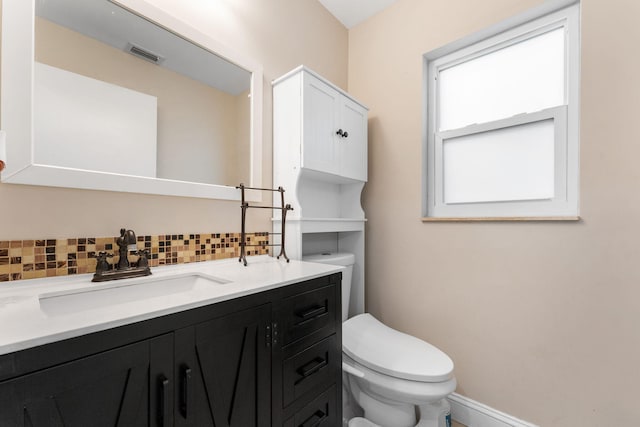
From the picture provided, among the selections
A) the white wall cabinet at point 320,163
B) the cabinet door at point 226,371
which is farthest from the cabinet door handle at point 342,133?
the cabinet door at point 226,371

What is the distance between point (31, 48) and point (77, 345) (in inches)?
37.5

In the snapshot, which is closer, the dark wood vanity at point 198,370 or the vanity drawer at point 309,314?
the dark wood vanity at point 198,370

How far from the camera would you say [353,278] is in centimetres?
186

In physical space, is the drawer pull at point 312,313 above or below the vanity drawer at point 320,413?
above

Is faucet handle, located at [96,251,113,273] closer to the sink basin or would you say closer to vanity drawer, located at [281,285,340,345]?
the sink basin

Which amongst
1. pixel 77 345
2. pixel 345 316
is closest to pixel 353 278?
pixel 345 316

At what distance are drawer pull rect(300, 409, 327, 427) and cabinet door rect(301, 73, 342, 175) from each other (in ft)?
3.58

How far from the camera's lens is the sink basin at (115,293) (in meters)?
0.77

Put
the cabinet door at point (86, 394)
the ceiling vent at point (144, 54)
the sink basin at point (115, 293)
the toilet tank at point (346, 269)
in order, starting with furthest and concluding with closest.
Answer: the toilet tank at point (346, 269)
the ceiling vent at point (144, 54)
the sink basin at point (115, 293)
the cabinet door at point (86, 394)

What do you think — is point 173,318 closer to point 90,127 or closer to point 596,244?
point 90,127

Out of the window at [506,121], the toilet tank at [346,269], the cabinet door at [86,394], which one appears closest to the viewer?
the cabinet door at [86,394]

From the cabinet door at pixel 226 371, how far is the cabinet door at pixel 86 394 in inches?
3.3

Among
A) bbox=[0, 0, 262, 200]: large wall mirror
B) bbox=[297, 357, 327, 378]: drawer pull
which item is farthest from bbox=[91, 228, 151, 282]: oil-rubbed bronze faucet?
bbox=[297, 357, 327, 378]: drawer pull

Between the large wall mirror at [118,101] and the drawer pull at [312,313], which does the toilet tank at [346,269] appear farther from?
the large wall mirror at [118,101]
